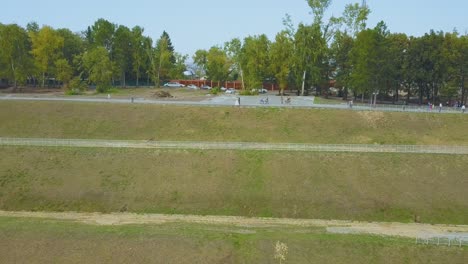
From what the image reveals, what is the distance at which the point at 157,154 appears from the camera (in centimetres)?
3734

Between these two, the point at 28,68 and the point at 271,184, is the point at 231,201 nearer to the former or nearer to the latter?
the point at 271,184

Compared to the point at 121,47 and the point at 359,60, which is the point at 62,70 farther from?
the point at 359,60

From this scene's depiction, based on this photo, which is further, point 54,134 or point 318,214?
point 54,134

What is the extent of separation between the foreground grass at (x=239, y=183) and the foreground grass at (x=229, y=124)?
20.3 feet

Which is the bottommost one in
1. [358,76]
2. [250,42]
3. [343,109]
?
[343,109]

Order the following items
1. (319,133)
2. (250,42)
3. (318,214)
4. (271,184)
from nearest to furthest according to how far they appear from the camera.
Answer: (318,214)
(271,184)
(319,133)
(250,42)

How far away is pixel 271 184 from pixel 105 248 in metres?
14.1

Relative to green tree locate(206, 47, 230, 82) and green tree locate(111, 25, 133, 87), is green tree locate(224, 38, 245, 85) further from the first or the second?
green tree locate(111, 25, 133, 87)

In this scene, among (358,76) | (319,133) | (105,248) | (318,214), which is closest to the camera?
(105,248)

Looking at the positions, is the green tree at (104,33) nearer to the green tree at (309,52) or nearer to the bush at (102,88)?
the bush at (102,88)

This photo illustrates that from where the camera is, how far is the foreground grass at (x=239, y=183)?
3147 centimetres

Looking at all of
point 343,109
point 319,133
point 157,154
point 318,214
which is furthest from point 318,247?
point 343,109

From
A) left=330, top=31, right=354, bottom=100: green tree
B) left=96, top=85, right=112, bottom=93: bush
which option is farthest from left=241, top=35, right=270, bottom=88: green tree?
left=96, top=85, right=112, bottom=93: bush

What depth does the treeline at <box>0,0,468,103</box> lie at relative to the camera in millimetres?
58281
